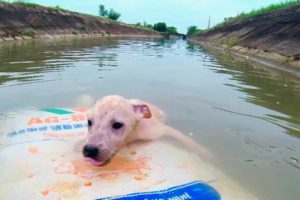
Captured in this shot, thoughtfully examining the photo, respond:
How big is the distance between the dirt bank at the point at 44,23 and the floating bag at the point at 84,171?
78.0 ft

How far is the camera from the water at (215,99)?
5.35 meters

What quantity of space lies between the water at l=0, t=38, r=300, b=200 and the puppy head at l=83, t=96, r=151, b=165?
1317 mm

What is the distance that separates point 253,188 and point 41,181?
2.45 metres

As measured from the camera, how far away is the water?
535cm

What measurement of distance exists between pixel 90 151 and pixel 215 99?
525cm

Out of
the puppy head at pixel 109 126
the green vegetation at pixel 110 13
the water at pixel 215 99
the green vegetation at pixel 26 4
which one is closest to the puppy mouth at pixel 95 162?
the puppy head at pixel 109 126

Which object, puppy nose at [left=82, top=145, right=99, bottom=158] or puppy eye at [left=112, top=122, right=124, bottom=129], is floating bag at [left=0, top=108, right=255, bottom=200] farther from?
puppy eye at [left=112, top=122, right=124, bottom=129]

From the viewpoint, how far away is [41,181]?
438cm

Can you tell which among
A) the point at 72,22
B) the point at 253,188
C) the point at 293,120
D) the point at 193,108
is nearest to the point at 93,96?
the point at 193,108

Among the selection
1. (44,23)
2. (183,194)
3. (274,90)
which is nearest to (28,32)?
(44,23)

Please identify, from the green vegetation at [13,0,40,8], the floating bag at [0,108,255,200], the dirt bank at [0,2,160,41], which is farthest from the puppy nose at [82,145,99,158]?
the green vegetation at [13,0,40,8]

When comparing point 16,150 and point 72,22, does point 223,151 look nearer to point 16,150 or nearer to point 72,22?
point 16,150

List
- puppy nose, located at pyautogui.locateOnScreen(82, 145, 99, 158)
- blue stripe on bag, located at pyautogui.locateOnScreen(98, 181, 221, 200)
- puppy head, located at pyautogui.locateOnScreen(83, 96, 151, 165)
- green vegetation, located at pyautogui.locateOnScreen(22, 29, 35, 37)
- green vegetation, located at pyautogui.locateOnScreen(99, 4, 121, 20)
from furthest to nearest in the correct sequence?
green vegetation, located at pyautogui.locateOnScreen(99, 4, 121, 20)
green vegetation, located at pyautogui.locateOnScreen(22, 29, 35, 37)
puppy head, located at pyautogui.locateOnScreen(83, 96, 151, 165)
puppy nose, located at pyautogui.locateOnScreen(82, 145, 99, 158)
blue stripe on bag, located at pyautogui.locateOnScreen(98, 181, 221, 200)

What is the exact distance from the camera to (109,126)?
526 cm
